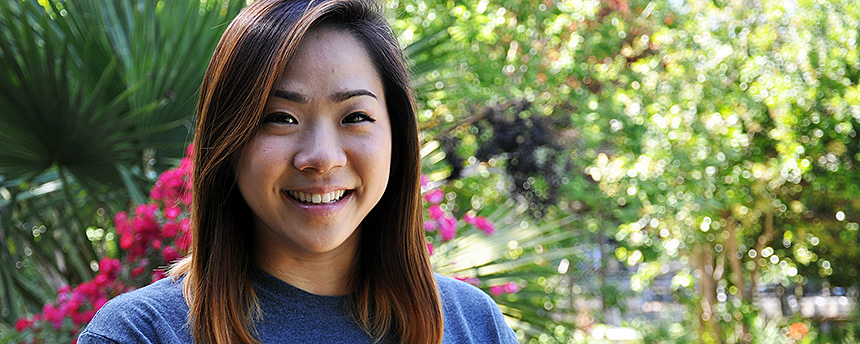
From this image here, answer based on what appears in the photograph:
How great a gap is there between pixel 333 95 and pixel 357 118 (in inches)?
1.6

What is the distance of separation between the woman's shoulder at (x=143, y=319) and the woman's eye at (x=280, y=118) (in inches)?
8.6

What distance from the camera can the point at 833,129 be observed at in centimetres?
537

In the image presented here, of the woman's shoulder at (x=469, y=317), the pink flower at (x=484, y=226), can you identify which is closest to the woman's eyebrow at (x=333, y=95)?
the woman's shoulder at (x=469, y=317)

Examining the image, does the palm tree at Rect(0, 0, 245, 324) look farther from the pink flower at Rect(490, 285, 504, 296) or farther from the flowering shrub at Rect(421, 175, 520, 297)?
the pink flower at Rect(490, 285, 504, 296)

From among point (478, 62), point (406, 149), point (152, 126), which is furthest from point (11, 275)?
point (478, 62)

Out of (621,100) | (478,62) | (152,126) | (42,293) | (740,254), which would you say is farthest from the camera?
(740,254)

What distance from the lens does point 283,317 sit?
95 cm

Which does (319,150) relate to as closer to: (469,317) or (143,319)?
(143,319)

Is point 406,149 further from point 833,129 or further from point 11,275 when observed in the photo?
point 833,129

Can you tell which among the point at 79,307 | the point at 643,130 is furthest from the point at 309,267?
the point at 643,130

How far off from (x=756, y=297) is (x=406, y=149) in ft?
21.4

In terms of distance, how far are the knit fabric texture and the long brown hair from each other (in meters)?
0.02

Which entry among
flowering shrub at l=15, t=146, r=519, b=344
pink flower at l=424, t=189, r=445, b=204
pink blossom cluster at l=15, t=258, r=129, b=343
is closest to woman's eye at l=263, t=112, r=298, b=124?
flowering shrub at l=15, t=146, r=519, b=344

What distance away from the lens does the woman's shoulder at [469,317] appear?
41.7 inches
